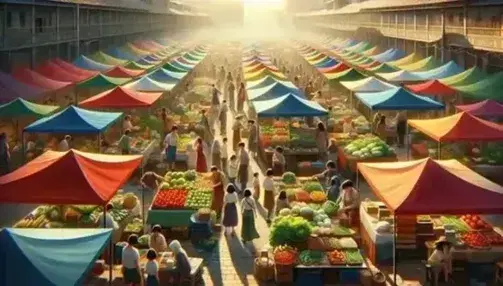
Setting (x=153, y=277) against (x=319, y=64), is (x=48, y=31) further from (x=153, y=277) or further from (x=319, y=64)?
(x=153, y=277)

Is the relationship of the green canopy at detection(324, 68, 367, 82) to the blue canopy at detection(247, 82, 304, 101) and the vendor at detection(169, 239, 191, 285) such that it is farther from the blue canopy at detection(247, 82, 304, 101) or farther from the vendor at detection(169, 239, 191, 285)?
the vendor at detection(169, 239, 191, 285)

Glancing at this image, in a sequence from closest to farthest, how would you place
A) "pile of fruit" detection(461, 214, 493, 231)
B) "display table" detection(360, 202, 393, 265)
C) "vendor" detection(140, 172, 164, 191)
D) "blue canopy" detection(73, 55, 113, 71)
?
"display table" detection(360, 202, 393, 265) < "pile of fruit" detection(461, 214, 493, 231) < "vendor" detection(140, 172, 164, 191) < "blue canopy" detection(73, 55, 113, 71)

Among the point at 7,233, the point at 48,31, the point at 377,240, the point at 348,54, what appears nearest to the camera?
the point at 7,233

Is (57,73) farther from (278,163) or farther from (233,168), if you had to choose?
(278,163)

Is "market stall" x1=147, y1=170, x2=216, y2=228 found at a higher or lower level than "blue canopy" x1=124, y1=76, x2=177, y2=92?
lower

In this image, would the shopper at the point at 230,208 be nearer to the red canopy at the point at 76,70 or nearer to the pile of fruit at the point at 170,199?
the pile of fruit at the point at 170,199

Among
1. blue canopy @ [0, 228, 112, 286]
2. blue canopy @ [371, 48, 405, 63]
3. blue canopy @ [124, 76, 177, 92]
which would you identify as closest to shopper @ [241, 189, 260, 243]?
blue canopy @ [0, 228, 112, 286]

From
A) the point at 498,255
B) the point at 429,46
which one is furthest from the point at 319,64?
the point at 498,255
